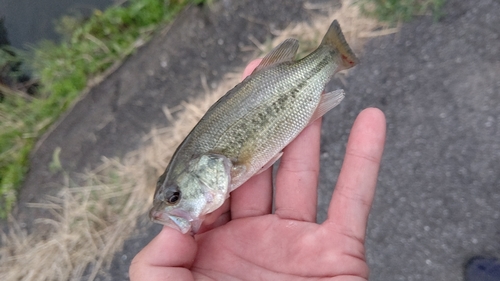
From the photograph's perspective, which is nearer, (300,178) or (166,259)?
(166,259)

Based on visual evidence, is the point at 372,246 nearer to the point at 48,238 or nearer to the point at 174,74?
the point at 174,74

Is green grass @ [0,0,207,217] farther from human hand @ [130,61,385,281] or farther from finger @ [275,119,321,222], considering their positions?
human hand @ [130,61,385,281]

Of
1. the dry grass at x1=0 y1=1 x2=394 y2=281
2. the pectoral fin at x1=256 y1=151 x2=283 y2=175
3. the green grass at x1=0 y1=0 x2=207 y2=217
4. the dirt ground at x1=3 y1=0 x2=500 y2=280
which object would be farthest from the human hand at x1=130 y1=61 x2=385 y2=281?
the green grass at x1=0 y1=0 x2=207 y2=217

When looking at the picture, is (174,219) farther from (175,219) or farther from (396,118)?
(396,118)

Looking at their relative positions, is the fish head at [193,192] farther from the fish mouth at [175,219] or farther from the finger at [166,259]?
the finger at [166,259]

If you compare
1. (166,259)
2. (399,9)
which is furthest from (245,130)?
(399,9)

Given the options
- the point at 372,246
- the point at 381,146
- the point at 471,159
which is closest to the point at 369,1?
the point at 471,159
